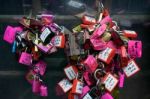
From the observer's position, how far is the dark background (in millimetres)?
2752

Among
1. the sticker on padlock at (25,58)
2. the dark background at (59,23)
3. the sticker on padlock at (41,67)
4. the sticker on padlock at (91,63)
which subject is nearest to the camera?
the sticker on padlock at (91,63)

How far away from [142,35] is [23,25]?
0.95 meters

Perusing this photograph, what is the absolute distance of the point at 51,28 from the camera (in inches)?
97.2

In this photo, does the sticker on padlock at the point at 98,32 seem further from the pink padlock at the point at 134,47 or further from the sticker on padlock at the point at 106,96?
the sticker on padlock at the point at 106,96

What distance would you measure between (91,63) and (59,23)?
0.54 metres

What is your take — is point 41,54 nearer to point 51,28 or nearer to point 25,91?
point 51,28

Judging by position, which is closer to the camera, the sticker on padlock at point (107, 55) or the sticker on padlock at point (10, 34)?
the sticker on padlock at point (107, 55)

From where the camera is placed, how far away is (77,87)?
240cm

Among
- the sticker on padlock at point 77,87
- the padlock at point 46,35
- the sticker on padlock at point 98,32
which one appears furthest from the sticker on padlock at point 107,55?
the padlock at point 46,35

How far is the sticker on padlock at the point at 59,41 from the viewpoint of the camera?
2.40 meters

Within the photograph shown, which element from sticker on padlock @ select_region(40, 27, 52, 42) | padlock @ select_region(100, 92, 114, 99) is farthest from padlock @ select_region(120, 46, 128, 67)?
sticker on padlock @ select_region(40, 27, 52, 42)

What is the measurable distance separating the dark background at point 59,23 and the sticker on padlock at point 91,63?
1.39 feet

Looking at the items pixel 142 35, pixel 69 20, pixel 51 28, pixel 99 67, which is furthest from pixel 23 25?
pixel 142 35

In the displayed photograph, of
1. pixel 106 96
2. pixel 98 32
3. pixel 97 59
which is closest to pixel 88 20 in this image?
pixel 98 32
